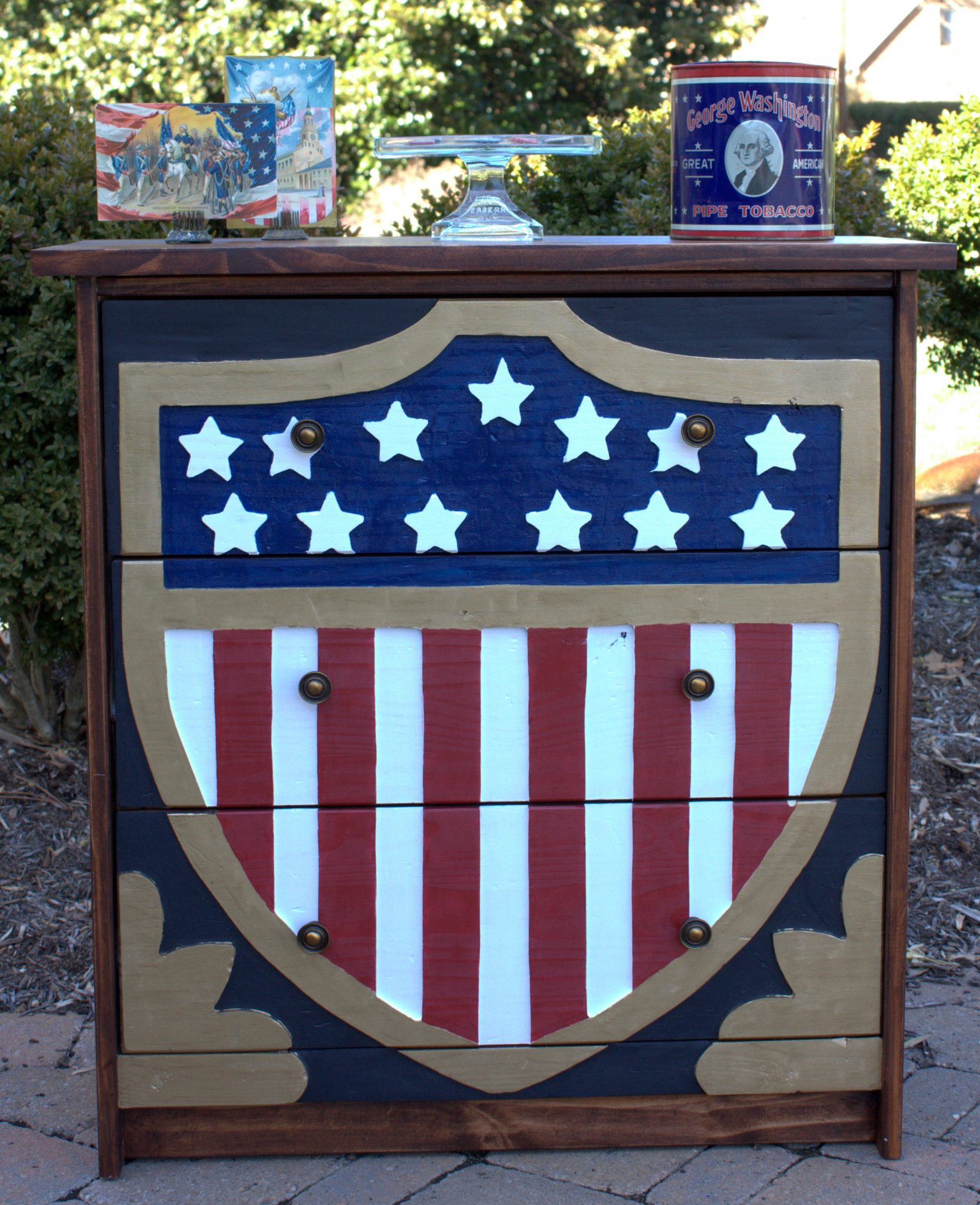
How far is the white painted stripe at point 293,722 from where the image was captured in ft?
5.58

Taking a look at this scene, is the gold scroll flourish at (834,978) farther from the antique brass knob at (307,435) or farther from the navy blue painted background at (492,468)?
the antique brass knob at (307,435)

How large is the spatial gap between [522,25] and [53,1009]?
10176 millimetres

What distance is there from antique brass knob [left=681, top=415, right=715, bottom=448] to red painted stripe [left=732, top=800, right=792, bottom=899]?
0.52m

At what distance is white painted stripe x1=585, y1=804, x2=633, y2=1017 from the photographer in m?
1.76

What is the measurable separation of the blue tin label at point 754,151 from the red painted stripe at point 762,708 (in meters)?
0.56

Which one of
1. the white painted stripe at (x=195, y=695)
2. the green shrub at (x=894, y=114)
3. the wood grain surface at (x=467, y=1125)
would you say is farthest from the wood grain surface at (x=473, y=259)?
the green shrub at (x=894, y=114)

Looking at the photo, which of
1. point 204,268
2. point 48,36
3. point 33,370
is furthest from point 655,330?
point 48,36

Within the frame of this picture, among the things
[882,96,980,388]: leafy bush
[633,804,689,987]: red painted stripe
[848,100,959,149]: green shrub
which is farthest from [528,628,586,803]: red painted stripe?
[848,100,959,149]: green shrub

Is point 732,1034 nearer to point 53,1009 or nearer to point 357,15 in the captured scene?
point 53,1009

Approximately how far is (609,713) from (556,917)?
308 mm

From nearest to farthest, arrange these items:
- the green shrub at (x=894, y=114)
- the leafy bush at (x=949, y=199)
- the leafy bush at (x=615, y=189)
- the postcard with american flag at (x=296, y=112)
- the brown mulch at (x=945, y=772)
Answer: the postcard with american flag at (x=296, y=112), the brown mulch at (x=945, y=772), the leafy bush at (x=615, y=189), the leafy bush at (x=949, y=199), the green shrub at (x=894, y=114)

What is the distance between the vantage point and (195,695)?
1707 millimetres

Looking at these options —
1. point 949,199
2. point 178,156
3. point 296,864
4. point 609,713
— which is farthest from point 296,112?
point 949,199

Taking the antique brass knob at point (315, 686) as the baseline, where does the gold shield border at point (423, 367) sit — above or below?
above
